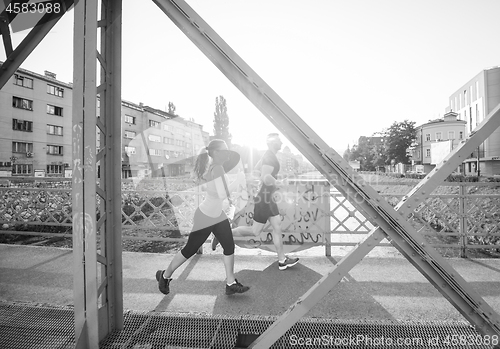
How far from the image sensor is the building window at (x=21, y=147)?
105ft

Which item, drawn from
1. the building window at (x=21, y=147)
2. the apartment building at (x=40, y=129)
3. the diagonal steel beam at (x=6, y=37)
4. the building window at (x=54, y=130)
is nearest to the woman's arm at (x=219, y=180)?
the diagonal steel beam at (x=6, y=37)

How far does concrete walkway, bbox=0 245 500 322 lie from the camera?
3.11 m

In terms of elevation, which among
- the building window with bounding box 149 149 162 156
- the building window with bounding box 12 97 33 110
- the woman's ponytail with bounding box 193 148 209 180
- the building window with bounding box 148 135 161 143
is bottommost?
the woman's ponytail with bounding box 193 148 209 180

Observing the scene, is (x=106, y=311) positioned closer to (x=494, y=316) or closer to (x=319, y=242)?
(x=494, y=316)

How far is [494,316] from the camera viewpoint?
1.83 meters

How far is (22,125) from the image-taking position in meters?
32.3

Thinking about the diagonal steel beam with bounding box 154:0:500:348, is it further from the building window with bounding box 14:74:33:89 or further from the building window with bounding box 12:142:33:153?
the building window with bounding box 12:142:33:153

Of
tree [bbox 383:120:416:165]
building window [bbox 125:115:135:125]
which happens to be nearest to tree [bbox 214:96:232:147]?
building window [bbox 125:115:135:125]

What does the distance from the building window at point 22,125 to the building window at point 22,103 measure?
1.85 metres

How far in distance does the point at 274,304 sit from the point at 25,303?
10.7 feet

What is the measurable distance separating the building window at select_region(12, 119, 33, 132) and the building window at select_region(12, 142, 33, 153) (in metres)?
1.86

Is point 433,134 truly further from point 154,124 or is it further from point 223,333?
point 223,333

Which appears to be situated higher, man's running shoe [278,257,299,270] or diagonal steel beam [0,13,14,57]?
diagonal steel beam [0,13,14,57]

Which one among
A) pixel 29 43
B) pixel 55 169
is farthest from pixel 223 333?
pixel 55 169
